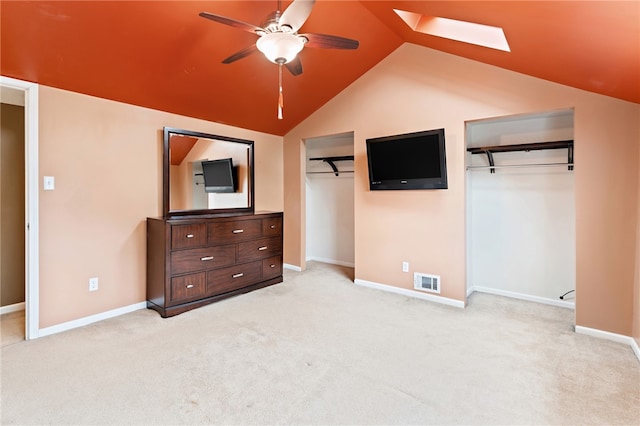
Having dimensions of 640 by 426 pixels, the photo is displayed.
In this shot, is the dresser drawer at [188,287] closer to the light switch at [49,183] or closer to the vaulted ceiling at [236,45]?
the light switch at [49,183]

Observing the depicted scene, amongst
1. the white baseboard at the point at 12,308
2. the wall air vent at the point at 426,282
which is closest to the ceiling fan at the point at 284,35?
the wall air vent at the point at 426,282

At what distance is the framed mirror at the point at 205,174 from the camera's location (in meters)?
3.54

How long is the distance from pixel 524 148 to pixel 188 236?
3.87 m

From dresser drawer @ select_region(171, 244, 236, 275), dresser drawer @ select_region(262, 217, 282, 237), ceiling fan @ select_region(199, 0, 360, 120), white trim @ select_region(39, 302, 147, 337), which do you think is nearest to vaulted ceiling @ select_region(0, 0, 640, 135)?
ceiling fan @ select_region(199, 0, 360, 120)

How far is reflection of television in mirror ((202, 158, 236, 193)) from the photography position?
3898 mm

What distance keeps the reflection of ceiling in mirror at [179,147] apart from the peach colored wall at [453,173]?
1746mm

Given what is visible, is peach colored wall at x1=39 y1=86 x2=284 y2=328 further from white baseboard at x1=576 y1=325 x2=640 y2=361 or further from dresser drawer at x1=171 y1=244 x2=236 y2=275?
white baseboard at x1=576 y1=325 x2=640 y2=361

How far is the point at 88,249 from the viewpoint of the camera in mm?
2986

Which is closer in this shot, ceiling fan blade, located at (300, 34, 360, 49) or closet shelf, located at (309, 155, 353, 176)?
ceiling fan blade, located at (300, 34, 360, 49)

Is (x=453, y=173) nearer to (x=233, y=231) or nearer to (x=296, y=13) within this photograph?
(x=296, y=13)

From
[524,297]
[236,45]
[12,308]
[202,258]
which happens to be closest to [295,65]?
[236,45]

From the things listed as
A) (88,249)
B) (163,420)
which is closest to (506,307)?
(163,420)

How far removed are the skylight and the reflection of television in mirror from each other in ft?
8.89

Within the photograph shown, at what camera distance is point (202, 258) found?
11.1 ft
